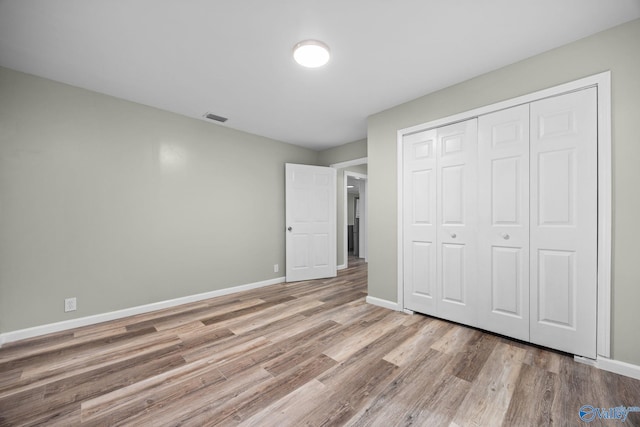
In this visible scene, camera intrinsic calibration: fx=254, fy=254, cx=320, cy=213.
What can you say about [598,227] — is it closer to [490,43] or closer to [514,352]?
[514,352]

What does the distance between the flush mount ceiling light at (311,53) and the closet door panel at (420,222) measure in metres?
1.43

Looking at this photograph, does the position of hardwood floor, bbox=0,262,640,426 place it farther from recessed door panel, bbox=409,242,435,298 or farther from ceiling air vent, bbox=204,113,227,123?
ceiling air vent, bbox=204,113,227,123

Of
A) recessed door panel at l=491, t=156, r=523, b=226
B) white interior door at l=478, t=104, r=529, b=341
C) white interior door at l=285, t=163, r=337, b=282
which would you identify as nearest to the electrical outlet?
white interior door at l=285, t=163, r=337, b=282

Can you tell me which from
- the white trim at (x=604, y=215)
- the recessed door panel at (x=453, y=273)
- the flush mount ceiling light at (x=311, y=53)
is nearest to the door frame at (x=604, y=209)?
the white trim at (x=604, y=215)

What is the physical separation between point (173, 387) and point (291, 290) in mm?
2375

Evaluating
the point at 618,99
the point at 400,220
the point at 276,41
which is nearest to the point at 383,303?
the point at 400,220

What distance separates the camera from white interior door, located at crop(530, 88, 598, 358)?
195 centimetres

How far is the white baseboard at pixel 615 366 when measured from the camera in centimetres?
177

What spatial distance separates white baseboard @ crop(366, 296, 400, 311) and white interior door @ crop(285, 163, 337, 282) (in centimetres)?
161

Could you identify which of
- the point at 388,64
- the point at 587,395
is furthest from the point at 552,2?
the point at 587,395

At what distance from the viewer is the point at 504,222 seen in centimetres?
237

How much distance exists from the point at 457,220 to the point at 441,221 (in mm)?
163

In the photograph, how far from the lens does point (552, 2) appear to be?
1.66m

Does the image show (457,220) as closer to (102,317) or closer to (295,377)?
(295,377)
